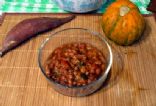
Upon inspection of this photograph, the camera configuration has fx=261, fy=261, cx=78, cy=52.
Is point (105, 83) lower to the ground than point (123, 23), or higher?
lower

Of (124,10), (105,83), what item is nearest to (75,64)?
(105,83)

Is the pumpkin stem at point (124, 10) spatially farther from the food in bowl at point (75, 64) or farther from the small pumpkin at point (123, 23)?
the food in bowl at point (75, 64)

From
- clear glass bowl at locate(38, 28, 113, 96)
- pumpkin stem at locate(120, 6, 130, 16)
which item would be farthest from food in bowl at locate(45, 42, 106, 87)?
pumpkin stem at locate(120, 6, 130, 16)

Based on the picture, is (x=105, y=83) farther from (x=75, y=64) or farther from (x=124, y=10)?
(x=124, y=10)

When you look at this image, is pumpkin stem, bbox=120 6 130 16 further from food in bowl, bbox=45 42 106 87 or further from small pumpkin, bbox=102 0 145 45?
food in bowl, bbox=45 42 106 87

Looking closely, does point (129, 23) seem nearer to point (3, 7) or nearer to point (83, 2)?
point (83, 2)

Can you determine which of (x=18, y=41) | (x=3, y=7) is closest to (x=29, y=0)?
(x=3, y=7)
